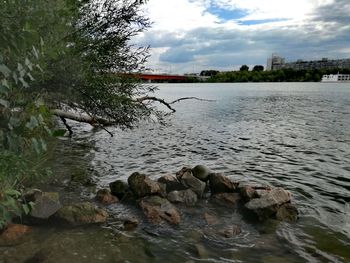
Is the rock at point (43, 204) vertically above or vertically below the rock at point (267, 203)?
above

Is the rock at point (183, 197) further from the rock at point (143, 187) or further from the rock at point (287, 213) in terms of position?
the rock at point (287, 213)

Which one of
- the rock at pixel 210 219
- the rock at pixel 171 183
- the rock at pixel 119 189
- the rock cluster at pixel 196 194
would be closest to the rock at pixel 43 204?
the rock at pixel 119 189

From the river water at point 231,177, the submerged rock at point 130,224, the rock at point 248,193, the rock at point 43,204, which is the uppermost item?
the rock at point 43,204

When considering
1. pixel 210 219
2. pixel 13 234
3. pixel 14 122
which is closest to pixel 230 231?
pixel 210 219

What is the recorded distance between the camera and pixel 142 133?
94.9 feet

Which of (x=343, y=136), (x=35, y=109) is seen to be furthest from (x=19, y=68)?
(x=343, y=136)

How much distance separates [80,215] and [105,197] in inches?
89.4

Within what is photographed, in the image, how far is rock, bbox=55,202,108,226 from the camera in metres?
9.97

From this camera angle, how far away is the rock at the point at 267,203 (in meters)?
11.1

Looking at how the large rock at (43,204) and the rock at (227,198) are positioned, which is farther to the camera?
the rock at (227,198)

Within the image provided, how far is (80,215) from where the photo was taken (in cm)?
1009

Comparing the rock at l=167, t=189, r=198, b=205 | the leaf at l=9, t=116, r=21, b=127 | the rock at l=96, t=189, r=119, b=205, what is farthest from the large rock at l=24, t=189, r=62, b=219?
the leaf at l=9, t=116, r=21, b=127

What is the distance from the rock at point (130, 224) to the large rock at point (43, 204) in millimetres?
2174

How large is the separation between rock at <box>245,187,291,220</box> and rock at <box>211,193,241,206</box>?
0.87 m
